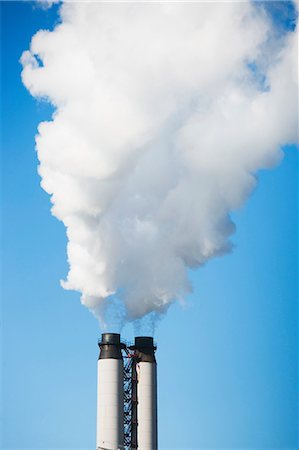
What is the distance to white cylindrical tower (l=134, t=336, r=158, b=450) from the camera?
89.9 metres

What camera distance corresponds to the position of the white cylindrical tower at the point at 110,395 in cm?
8419

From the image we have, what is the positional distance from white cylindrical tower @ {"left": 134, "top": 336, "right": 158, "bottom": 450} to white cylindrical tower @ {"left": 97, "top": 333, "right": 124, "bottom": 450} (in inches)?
175

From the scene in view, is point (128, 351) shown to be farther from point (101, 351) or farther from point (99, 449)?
point (99, 449)

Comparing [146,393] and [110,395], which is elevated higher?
[146,393]

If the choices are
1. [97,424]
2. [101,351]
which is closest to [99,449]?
[97,424]

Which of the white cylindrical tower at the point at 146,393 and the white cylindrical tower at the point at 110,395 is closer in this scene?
the white cylindrical tower at the point at 110,395

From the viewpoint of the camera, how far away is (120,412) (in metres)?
85.7

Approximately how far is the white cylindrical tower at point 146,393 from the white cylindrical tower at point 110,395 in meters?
4.45

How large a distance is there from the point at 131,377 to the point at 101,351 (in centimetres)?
508

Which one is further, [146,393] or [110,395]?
[146,393]

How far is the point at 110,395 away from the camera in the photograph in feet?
281

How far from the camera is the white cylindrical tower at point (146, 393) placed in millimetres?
89875

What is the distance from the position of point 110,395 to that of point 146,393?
6.65 meters

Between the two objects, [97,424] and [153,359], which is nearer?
[97,424]
